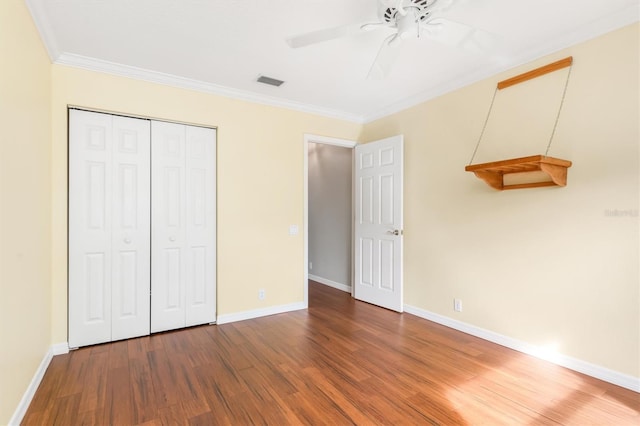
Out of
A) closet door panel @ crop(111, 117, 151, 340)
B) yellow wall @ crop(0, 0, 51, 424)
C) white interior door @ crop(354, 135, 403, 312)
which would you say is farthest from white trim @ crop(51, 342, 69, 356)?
white interior door @ crop(354, 135, 403, 312)

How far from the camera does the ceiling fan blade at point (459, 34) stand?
192 centimetres

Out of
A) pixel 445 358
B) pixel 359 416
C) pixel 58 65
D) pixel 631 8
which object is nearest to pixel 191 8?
pixel 58 65

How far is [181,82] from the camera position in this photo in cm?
329

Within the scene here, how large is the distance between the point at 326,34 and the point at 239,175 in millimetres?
2082

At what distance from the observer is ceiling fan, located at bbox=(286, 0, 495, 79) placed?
1871 mm

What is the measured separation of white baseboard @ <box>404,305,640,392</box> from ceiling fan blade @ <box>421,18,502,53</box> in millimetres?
2414

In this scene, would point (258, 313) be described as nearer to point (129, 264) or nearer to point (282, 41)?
point (129, 264)

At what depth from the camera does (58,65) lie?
2.79 meters

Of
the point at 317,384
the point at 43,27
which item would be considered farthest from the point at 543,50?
the point at 43,27

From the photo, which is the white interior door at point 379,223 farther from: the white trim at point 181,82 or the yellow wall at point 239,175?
the white trim at point 181,82

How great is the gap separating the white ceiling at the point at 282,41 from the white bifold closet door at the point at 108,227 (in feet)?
2.00

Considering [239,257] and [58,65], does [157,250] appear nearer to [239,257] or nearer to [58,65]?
[239,257]

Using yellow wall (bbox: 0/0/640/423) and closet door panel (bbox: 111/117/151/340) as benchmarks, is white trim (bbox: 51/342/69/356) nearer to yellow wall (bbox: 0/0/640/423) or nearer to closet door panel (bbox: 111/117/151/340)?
yellow wall (bbox: 0/0/640/423)

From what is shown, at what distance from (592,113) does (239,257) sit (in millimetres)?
3443
